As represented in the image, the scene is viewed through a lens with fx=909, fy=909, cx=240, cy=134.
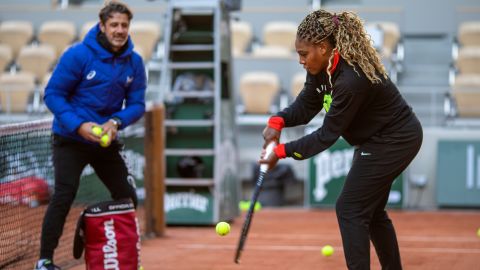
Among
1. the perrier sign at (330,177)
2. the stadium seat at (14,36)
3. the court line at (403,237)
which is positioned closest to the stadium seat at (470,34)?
the perrier sign at (330,177)

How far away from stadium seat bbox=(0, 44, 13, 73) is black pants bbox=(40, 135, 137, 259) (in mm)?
10962

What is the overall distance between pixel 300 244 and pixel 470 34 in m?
8.60

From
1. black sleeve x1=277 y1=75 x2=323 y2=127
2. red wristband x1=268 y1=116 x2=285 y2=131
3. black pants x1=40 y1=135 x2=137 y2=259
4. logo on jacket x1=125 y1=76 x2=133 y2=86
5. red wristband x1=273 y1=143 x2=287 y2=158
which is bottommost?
black pants x1=40 y1=135 x2=137 y2=259

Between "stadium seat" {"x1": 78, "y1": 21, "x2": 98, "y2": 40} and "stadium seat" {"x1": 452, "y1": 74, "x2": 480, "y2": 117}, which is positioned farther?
"stadium seat" {"x1": 78, "y1": 21, "x2": 98, "y2": 40}

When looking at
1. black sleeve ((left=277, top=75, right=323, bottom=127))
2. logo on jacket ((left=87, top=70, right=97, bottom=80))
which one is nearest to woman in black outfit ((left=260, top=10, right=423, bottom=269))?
black sleeve ((left=277, top=75, right=323, bottom=127))

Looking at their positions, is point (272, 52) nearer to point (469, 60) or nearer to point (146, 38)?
point (146, 38)

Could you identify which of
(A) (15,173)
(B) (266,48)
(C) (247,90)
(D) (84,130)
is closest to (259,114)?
(C) (247,90)

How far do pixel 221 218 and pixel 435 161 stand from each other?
430 centimetres

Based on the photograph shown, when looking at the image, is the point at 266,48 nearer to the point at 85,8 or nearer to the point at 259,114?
the point at 259,114

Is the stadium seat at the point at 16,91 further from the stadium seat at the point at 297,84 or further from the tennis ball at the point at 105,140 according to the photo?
the tennis ball at the point at 105,140

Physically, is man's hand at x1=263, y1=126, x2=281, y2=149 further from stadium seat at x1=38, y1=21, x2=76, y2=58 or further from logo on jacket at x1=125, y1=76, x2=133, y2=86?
stadium seat at x1=38, y1=21, x2=76, y2=58

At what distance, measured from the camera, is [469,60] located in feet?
52.7

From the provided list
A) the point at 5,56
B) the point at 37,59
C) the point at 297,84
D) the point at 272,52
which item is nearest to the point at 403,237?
the point at 297,84

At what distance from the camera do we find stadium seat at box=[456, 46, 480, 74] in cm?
1603
